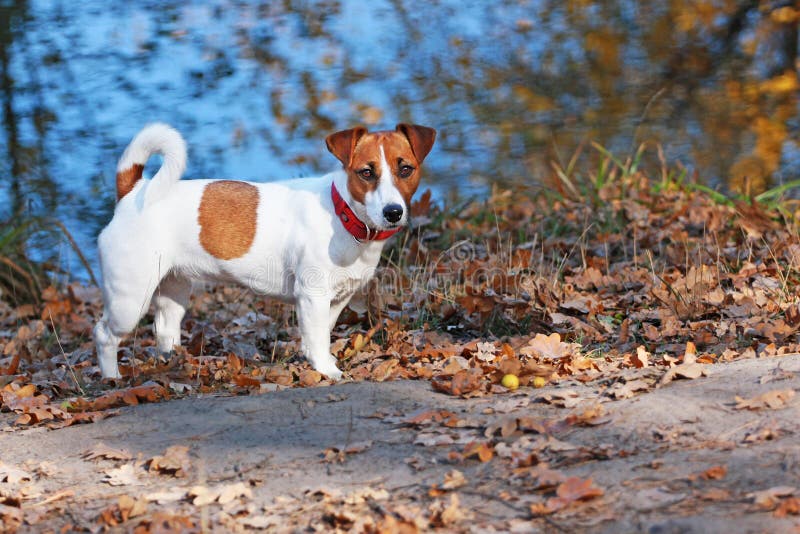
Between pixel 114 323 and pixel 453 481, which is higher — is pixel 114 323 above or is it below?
below

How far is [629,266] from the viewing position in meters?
6.30

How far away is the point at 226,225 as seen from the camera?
4.81 m

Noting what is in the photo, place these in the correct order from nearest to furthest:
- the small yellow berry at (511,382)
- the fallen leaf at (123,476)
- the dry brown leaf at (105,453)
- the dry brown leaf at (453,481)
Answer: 1. the dry brown leaf at (453,481)
2. the fallen leaf at (123,476)
3. the dry brown leaf at (105,453)
4. the small yellow berry at (511,382)

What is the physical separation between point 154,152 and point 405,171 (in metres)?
1.51

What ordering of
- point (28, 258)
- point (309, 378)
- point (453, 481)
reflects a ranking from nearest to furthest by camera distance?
point (453, 481) → point (309, 378) → point (28, 258)

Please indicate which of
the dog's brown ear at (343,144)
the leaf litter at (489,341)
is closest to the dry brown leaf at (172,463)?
the leaf litter at (489,341)

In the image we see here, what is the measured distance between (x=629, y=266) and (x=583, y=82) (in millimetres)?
3525

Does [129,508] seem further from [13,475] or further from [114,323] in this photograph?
[114,323]

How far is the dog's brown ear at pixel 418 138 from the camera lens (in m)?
4.61

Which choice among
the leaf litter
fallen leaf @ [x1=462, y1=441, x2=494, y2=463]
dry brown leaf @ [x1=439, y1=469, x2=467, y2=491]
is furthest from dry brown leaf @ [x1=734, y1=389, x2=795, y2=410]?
dry brown leaf @ [x1=439, y1=469, x2=467, y2=491]

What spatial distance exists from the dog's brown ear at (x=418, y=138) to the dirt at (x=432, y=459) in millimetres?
1366

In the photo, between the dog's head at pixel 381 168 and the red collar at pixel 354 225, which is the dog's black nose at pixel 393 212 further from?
the red collar at pixel 354 225

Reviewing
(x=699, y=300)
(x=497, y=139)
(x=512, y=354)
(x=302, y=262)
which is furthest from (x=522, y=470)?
(x=497, y=139)

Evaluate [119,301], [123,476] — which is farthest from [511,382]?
[119,301]
